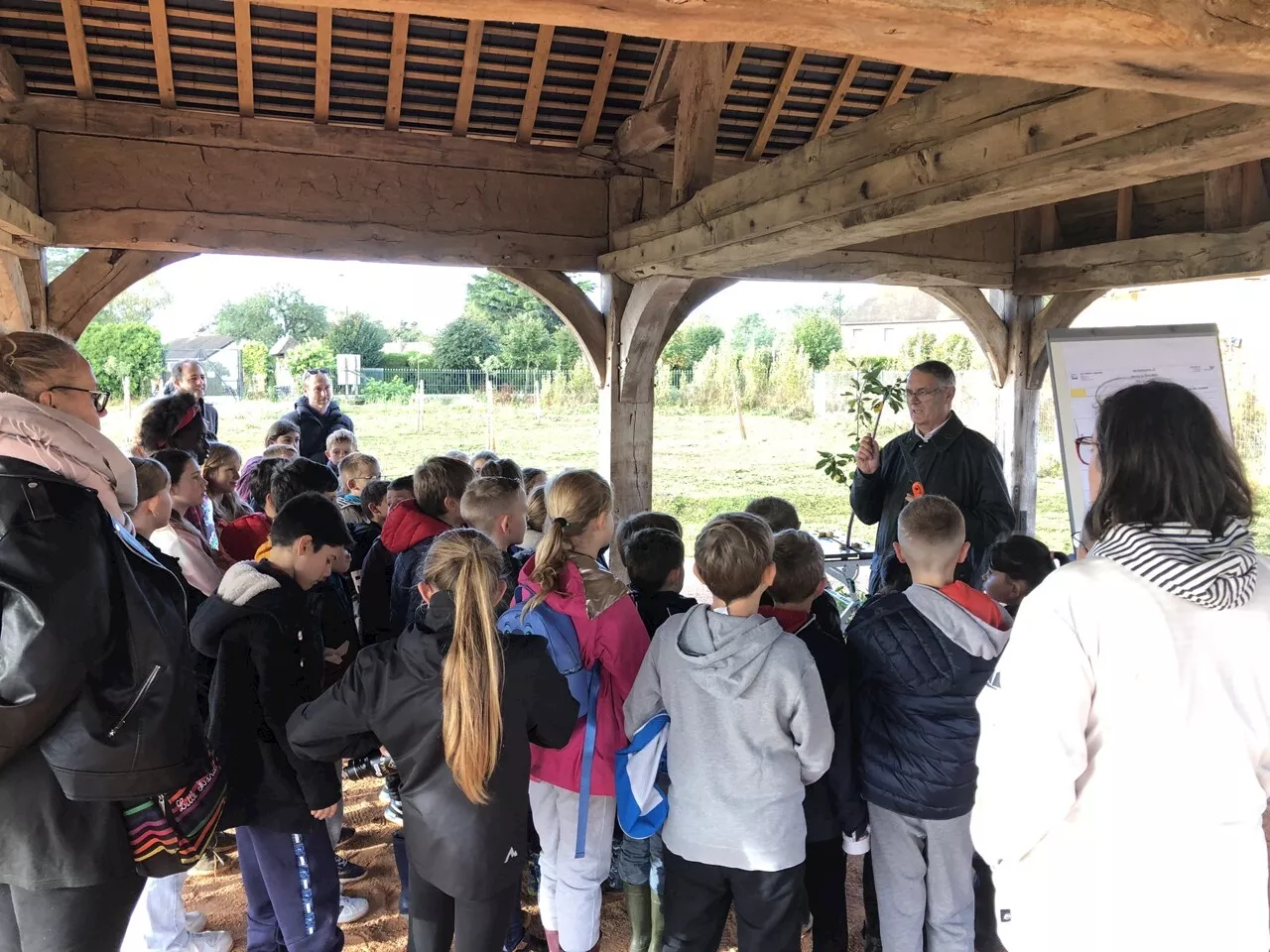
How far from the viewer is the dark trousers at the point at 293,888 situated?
7.69 feet

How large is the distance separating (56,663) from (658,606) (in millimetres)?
1518

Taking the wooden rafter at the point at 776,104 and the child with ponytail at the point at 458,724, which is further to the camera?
the wooden rafter at the point at 776,104

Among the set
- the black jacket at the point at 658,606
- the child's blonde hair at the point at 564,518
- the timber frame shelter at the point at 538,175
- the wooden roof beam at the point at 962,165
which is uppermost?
the timber frame shelter at the point at 538,175

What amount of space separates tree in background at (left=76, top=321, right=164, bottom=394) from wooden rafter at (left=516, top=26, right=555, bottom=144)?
1901 cm

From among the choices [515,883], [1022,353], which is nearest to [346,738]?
[515,883]

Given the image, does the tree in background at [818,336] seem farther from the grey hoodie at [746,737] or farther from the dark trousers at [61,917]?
the dark trousers at [61,917]

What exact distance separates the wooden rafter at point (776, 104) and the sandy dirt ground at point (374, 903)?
424cm

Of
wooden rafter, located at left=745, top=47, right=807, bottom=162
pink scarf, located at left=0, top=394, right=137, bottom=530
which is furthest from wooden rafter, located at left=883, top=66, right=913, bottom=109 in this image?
pink scarf, located at left=0, top=394, right=137, bottom=530

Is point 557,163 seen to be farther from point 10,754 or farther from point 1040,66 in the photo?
point 10,754

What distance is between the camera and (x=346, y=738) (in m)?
2.05

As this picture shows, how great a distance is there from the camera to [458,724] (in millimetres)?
1864

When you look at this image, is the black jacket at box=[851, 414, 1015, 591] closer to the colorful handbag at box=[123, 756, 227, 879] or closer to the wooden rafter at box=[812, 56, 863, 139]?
the wooden rafter at box=[812, 56, 863, 139]

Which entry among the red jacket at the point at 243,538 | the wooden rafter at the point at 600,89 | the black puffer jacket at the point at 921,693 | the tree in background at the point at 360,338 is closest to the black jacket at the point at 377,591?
the red jacket at the point at 243,538

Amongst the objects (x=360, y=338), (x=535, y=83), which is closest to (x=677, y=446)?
(x=535, y=83)
